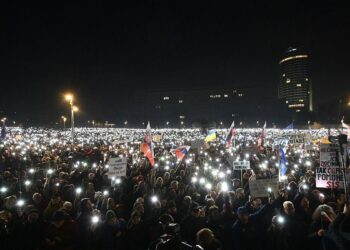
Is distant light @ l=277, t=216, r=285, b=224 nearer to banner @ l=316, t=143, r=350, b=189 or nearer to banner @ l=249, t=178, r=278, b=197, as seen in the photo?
banner @ l=249, t=178, r=278, b=197

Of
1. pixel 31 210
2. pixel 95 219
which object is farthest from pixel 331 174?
pixel 31 210

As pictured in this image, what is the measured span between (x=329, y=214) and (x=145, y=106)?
382 feet

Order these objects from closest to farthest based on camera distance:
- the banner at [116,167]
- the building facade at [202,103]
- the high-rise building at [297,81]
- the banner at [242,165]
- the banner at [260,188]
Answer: the banner at [260,188], the banner at [116,167], the banner at [242,165], the building facade at [202,103], the high-rise building at [297,81]

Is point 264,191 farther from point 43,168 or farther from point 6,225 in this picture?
point 43,168

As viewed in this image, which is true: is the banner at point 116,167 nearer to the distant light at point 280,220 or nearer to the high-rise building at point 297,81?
the distant light at point 280,220

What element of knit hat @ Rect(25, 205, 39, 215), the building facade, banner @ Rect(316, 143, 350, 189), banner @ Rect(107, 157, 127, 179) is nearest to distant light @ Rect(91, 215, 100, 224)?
knit hat @ Rect(25, 205, 39, 215)

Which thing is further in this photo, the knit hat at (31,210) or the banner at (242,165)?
the banner at (242,165)

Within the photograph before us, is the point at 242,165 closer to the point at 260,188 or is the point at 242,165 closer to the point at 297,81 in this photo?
the point at 260,188

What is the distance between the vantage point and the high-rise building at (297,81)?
600 ft

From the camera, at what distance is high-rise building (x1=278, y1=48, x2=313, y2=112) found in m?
183

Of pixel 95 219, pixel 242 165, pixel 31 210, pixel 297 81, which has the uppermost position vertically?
pixel 297 81

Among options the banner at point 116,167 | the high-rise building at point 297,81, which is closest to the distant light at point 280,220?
the banner at point 116,167

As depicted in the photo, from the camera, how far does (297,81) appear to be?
189 meters

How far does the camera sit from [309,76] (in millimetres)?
192000
